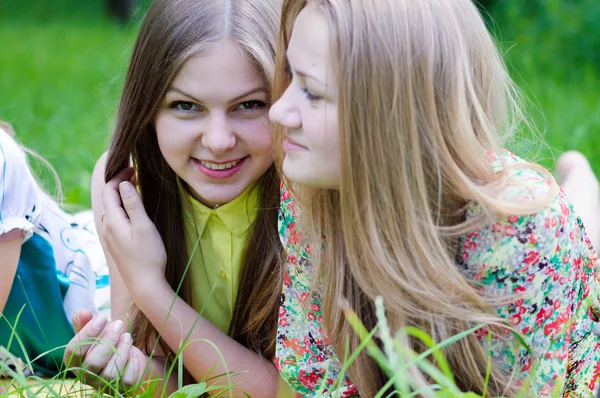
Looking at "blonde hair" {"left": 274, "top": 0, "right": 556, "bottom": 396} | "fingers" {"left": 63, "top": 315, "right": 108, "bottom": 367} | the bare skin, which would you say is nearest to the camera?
"blonde hair" {"left": 274, "top": 0, "right": 556, "bottom": 396}

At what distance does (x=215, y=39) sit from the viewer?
1.89 m

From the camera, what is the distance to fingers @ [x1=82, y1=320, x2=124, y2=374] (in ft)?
5.93

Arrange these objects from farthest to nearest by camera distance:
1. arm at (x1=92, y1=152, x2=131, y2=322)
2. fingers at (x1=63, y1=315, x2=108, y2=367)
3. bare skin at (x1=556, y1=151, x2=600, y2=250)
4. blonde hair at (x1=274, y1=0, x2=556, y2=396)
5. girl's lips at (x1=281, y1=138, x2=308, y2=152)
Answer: bare skin at (x1=556, y1=151, x2=600, y2=250) < arm at (x1=92, y1=152, x2=131, y2=322) < fingers at (x1=63, y1=315, x2=108, y2=367) < girl's lips at (x1=281, y1=138, x2=308, y2=152) < blonde hair at (x1=274, y1=0, x2=556, y2=396)

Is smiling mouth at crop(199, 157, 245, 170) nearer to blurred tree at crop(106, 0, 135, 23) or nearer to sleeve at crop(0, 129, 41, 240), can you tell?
sleeve at crop(0, 129, 41, 240)

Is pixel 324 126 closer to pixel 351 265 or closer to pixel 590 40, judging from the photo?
pixel 351 265

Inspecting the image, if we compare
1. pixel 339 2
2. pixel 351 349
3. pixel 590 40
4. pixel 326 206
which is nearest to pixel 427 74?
pixel 339 2

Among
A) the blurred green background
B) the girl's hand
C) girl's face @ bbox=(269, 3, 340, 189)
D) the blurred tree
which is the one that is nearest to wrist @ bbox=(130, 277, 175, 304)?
the girl's hand

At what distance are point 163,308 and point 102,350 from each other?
0.20m

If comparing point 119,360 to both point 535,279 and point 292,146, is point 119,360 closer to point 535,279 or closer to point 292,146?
point 292,146

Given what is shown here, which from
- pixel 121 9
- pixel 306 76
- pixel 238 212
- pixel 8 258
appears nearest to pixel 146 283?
pixel 238 212

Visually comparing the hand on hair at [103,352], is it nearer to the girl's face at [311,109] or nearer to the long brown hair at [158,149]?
the long brown hair at [158,149]

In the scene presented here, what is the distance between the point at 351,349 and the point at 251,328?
1.43 feet

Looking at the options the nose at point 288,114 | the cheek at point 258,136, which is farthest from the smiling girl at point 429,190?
the cheek at point 258,136

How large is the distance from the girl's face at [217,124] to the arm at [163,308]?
6.5 inches
